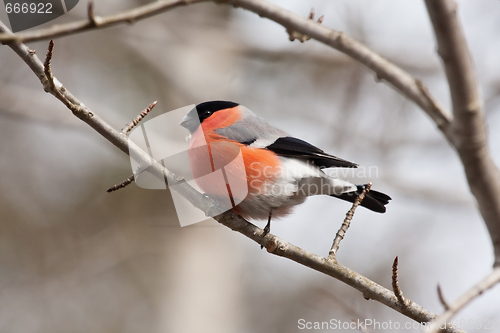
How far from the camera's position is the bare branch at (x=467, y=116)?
3.51 ft

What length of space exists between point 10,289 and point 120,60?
424cm

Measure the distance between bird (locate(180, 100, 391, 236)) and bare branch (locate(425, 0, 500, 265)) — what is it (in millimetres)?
1715

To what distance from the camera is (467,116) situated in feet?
3.72

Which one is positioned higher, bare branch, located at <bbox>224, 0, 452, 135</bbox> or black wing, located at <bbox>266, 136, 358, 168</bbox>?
bare branch, located at <bbox>224, 0, 452, 135</bbox>

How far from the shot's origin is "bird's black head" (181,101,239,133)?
12.0 ft

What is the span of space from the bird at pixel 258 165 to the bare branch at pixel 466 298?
1.68m

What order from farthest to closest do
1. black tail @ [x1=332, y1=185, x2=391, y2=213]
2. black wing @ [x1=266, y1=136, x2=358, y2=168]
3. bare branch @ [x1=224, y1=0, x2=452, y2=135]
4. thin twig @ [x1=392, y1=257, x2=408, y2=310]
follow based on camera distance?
1. black tail @ [x1=332, y1=185, x2=391, y2=213]
2. black wing @ [x1=266, y1=136, x2=358, y2=168]
3. thin twig @ [x1=392, y1=257, x2=408, y2=310]
4. bare branch @ [x1=224, y1=0, x2=452, y2=135]

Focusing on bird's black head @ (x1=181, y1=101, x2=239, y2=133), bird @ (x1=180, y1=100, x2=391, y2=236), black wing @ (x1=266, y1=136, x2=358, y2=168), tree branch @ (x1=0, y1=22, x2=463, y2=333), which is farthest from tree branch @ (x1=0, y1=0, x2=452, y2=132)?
bird's black head @ (x1=181, y1=101, x2=239, y2=133)

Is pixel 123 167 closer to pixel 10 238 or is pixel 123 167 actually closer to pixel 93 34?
pixel 10 238

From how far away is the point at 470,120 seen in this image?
1134 mm

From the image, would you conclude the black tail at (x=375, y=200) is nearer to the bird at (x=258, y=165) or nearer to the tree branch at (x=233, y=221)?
the bird at (x=258, y=165)
